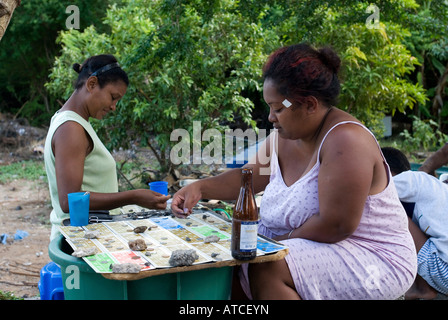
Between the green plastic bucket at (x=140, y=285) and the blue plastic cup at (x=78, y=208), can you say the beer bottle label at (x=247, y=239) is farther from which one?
the blue plastic cup at (x=78, y=208)

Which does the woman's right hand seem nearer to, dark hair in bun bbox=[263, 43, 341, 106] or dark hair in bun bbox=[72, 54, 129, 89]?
dark hair in bun bbox=[263, 43, 341, 106]

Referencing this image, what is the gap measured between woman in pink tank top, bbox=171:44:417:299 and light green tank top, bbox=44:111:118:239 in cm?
110

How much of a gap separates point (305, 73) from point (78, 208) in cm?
127

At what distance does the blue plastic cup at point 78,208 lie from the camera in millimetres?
2213

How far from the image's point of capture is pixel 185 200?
95.0 inches

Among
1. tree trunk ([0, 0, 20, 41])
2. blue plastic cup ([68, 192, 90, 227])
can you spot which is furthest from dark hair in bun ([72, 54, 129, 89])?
blue plastic cup ([68, 192, 90, 227])

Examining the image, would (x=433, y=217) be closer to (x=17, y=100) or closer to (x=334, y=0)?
(x=334, y=0)

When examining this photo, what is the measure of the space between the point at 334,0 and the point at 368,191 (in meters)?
3.08

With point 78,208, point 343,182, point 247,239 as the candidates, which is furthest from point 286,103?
point 78,208

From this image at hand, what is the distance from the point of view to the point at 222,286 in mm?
1877

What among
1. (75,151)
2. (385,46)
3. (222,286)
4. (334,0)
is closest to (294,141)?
(222,286)

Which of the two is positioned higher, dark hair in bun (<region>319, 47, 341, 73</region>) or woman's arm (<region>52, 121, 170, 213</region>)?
dark hair in bun (<region>319, 47, 341, 73</region>)

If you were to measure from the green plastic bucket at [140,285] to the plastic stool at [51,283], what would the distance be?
508 mm

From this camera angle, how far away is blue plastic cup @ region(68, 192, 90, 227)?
7.26ft
